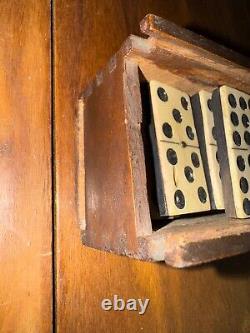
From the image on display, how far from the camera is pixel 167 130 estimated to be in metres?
1.05

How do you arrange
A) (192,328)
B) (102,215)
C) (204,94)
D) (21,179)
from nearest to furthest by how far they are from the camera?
(102,215) → (21,179) → (204,94) → (192,328)

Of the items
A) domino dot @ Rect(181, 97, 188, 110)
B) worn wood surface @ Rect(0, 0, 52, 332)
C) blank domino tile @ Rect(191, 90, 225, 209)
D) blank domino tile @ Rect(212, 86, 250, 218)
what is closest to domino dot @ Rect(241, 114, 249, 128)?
blank domino tile @ Rect(212, 86, 250, 218)

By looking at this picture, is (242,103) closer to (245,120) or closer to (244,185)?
(245,120)

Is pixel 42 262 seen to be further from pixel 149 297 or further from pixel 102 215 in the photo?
pixel 149 297

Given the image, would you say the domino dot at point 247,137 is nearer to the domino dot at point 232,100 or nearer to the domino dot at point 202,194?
the domino dot at point 232,100

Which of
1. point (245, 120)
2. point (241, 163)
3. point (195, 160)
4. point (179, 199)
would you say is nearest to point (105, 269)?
point (179, 199)

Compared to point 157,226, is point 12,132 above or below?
above

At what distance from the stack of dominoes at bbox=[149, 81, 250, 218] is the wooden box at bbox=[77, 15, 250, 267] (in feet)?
0.15

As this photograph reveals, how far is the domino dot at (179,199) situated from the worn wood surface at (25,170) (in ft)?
1.34

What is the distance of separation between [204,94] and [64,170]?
552 millimetres

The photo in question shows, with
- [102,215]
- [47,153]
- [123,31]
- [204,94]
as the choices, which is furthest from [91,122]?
[123,31]

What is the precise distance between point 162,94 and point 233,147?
30cm

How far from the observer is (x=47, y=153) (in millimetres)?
1128

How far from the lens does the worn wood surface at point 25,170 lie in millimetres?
1014
